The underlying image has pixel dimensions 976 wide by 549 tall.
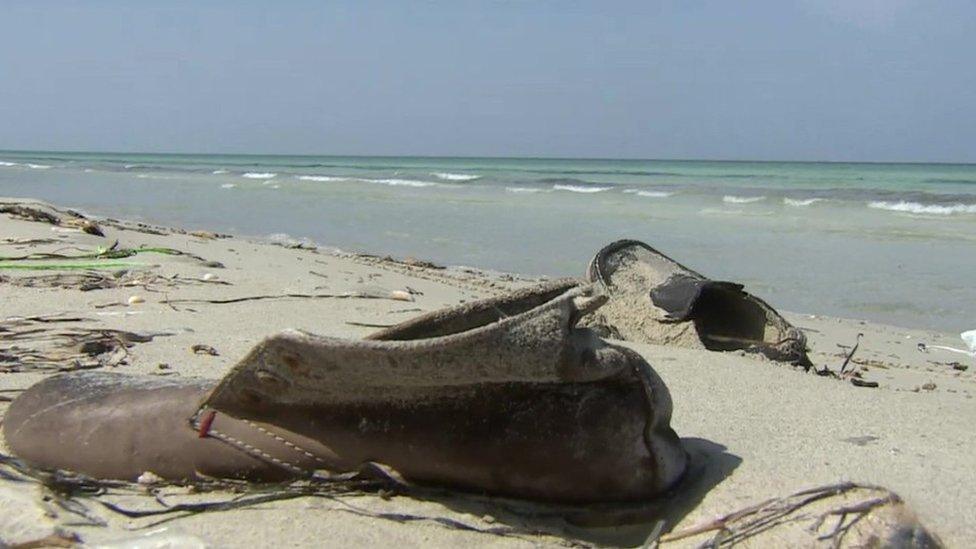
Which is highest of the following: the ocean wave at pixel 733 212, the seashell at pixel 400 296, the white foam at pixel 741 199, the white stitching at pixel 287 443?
the white stitching at pixel 287 443

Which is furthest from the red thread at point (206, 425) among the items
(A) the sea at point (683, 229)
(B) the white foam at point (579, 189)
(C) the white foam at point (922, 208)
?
(B) the white foam at point (579, 189)

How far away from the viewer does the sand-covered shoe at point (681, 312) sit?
13.0 ft

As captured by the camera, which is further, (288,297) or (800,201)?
(800,201)

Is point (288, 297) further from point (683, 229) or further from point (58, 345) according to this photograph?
point (683, 229)

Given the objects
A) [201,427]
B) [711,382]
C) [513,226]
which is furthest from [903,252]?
[201,427]

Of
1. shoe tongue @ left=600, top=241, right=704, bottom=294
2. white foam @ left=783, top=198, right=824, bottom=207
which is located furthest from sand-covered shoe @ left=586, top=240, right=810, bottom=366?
white foam @ left=783, top=198, right=824, bottom=207

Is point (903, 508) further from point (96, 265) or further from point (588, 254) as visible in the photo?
point (588, 254)

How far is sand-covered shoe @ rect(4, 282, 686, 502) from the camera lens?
163 centimetres

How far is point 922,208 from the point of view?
55.7ft

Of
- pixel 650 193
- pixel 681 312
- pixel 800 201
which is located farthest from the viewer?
pixel 650 193

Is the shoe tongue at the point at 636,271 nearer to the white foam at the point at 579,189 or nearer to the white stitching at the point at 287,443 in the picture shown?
the white stitching at the point at 287,443

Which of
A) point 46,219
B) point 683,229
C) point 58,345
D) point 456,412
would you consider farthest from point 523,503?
point 683,229

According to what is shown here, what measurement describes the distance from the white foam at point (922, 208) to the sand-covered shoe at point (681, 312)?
13.1m

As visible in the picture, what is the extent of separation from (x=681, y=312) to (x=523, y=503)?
243cm
